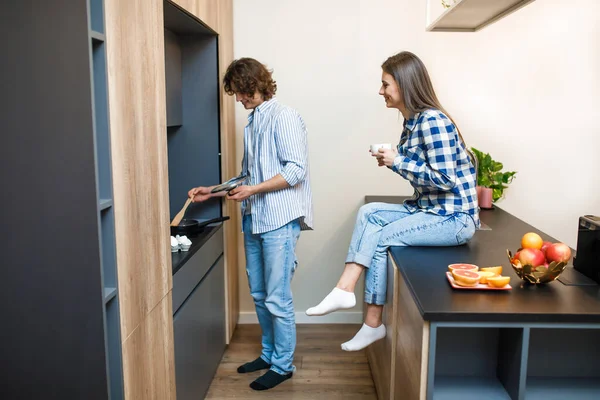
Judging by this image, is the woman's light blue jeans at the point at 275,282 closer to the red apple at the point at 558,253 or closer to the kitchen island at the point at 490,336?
the kitchen island at the point at 490,336

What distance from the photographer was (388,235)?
8.56 feet

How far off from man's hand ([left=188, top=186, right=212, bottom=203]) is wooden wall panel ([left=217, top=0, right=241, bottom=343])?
29 centimetres

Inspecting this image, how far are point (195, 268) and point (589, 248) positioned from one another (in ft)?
5.48

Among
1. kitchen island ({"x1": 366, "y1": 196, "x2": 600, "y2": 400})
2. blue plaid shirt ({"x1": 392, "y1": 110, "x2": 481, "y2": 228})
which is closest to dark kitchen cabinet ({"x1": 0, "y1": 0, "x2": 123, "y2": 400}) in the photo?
kitchen island ({"x1": 366, "y1": 196, "x2": 600, "y2": 400})

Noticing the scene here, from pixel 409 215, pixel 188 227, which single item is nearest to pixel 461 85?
pixel 409 215

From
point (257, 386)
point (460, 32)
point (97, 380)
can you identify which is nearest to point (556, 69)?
point (460, 32)

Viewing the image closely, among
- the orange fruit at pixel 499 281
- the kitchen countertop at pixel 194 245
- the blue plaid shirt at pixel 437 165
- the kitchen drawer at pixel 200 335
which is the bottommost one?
the kitchen drawer at pixel 200 335

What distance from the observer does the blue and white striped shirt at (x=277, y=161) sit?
2990 mm

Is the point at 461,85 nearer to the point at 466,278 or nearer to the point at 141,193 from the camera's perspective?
the point at 466,278

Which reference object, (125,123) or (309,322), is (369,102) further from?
(125,123)

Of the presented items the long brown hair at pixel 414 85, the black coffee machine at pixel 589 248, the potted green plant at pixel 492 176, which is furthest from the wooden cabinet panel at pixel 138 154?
the potted green plant at pixel 492 176

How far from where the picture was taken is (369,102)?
3984 mm

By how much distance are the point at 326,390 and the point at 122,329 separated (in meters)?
1.62

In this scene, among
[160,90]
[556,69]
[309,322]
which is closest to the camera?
[160,90]
